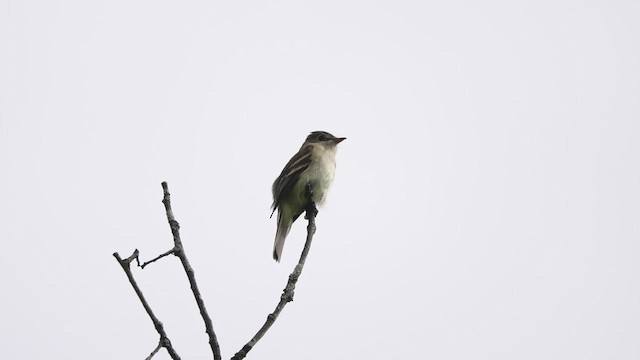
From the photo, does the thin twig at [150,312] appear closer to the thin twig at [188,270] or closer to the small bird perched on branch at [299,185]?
the thin twig at [188,270]

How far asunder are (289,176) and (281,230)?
0.87 m

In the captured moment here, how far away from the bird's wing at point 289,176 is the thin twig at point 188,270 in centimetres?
523

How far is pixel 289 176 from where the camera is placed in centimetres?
941

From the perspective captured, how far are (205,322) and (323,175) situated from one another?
5.96 meters

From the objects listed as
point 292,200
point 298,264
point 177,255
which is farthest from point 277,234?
point 177,255

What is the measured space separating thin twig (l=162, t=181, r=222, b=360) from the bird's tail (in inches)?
174

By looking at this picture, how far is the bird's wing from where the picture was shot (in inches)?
361

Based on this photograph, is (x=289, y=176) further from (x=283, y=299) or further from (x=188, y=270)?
(x=188, y=270)

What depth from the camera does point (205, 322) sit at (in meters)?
3.48

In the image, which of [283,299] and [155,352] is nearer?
[155,352]

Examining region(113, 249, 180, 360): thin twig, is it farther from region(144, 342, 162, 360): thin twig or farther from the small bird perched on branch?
the small bird perched on branch

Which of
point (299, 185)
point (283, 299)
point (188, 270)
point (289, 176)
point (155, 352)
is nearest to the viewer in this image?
point (155, 352)

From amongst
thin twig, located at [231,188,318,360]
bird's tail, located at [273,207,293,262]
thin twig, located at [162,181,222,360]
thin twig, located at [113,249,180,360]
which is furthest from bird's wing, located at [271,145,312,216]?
thin twig, located at [113,249,180,360]

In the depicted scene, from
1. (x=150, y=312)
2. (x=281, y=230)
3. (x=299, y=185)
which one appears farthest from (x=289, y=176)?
(x=150, y=312)
